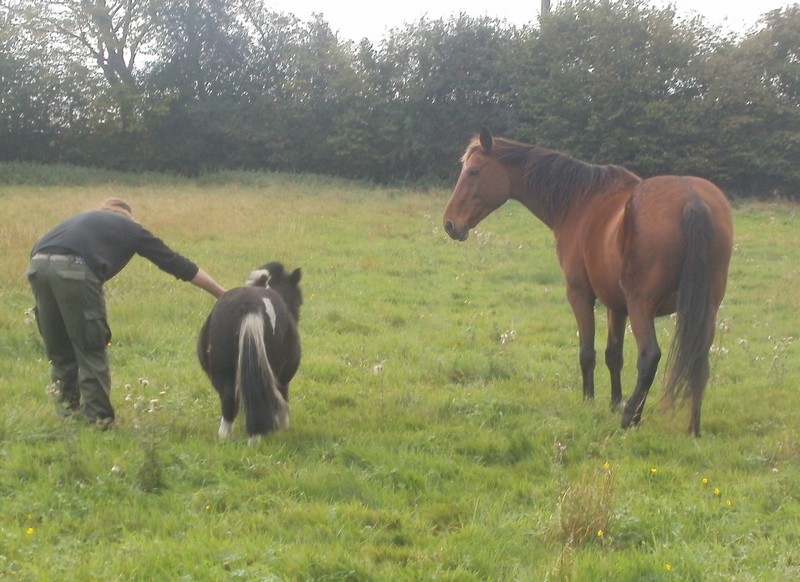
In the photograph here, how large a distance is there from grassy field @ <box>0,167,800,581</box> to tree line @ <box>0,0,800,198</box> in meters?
21.6

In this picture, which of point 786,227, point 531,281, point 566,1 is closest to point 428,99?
point 566,1

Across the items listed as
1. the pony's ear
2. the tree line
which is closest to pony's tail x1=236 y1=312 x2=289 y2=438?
the pony's ear

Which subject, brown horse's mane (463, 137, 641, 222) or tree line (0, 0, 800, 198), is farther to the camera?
tree line (0, 0, 800, 198)

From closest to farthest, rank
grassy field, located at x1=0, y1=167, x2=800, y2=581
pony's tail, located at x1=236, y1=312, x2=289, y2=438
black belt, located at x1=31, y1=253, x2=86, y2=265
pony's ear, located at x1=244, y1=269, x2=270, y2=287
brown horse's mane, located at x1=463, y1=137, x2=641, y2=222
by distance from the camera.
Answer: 1. grassy field, located at x1=0, y1=167, x2=800, y2=581
2. pony's tail, located at x1=236, y1=312, x2=289, y2=438
3. black belt, located at x1=31, y1=253, x2=86, y2=265
4. pony's ear, located at x1=244, y1=269, x2=270, y2=287
5. brown horse's mane, located at x1=463, y1=137, x2=641, y2=222

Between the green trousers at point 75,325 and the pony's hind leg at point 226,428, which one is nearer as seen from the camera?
the green trousers at point 75,325

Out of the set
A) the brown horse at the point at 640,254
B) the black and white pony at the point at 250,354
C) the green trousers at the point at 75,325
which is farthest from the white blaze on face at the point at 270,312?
the brown horse at the point at 640,254

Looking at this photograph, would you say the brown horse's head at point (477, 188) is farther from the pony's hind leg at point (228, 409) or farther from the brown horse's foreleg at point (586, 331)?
the pony's hind leg at point (228, 409)

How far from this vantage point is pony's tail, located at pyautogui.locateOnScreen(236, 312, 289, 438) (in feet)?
19.2

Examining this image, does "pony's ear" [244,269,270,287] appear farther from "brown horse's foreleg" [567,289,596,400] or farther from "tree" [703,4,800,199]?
"tree" [703,4,800,199]

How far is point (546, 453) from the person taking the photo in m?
6.16

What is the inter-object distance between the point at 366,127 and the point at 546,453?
33.6 m

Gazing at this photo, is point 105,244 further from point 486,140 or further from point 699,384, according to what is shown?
point 699,384

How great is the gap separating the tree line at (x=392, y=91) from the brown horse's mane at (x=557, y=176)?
2489 centimetres

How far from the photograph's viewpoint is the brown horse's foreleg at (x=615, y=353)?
7.66 m
